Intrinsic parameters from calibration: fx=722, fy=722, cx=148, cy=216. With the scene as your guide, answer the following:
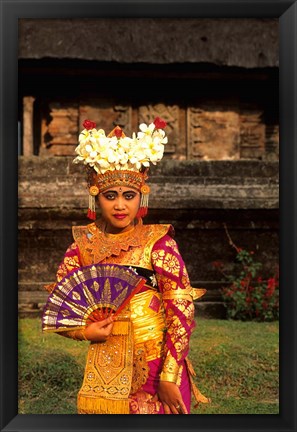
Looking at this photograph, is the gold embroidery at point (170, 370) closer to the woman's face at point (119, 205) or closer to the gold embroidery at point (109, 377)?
the gold embroidery at point (109, 377)

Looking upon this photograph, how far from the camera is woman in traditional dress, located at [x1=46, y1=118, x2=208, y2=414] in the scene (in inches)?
152

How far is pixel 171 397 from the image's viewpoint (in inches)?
150

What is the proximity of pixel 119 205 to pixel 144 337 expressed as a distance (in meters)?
0.74

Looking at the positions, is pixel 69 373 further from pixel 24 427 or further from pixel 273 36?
pixel 273 36

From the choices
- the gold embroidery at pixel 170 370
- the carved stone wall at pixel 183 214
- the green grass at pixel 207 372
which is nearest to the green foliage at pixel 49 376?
the green grass at pixel 207 372

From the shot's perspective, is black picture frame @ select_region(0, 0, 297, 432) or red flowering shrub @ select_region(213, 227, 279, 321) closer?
black picture frame @ select_region(0, 0, 297, 432)

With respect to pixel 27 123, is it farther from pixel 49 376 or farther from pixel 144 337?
pixel 144 337

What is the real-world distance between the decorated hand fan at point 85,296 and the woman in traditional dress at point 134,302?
6cm

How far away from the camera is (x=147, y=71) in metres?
11.4

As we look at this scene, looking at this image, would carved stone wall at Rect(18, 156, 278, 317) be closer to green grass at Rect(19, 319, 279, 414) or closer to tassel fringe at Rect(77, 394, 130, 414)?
green grass at Rect(19, 319, 279, 414)

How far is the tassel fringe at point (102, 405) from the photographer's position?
385 centimetres

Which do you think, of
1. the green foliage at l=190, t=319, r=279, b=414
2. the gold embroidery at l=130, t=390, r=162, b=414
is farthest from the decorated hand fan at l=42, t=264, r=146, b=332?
the green foliage at l=190, t=319, r=279, b=414

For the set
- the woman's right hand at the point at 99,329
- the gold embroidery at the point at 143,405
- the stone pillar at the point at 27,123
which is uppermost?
the stone pillar at the point at 27,123
